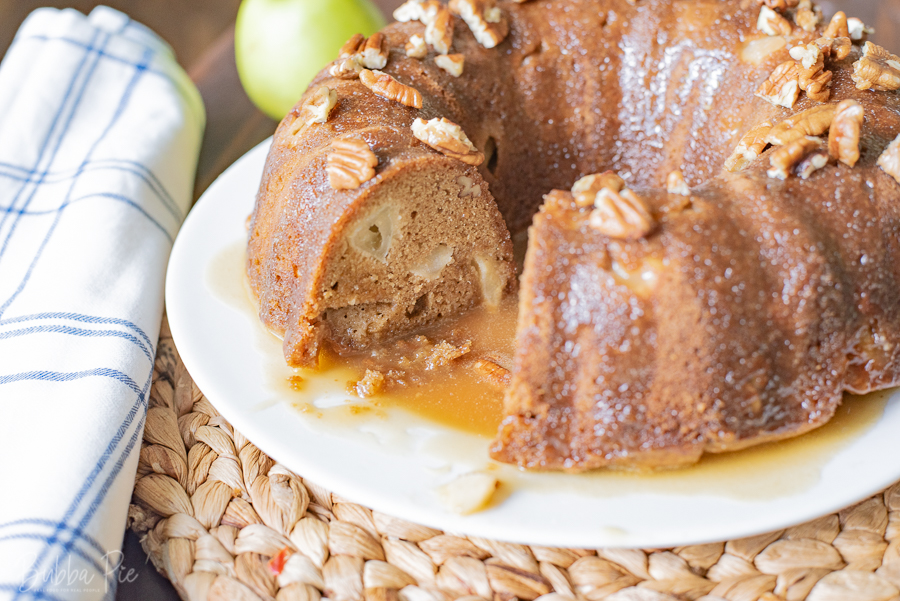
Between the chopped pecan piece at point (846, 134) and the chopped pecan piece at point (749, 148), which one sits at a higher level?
the chopped pecan piece at point (846, 134)

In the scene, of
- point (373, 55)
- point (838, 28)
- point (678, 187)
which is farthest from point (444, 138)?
point (838, 28)

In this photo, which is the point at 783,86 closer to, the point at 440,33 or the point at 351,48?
the point at 440,33

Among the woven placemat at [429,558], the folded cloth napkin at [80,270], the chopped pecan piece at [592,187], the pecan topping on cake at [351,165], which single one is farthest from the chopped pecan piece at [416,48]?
the woven placemat at [429,558]

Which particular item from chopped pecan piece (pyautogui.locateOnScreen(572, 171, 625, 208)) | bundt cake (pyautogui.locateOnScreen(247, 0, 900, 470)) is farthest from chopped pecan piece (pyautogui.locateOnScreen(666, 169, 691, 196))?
chopped pecan piece (pyautogui.locateOnScreen(572, 171, 625, 208))

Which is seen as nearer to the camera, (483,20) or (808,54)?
(808,54)

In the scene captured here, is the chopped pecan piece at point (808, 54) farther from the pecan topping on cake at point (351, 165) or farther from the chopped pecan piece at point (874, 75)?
→ the pecan topping on cake at point (351, 165)

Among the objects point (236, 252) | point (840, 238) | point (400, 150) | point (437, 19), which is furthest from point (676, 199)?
point (236, 252)
